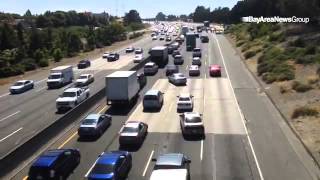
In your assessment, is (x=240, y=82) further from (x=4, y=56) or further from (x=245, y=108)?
(x=4, y=56)

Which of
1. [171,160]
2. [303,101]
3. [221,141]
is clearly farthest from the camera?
[303,101]

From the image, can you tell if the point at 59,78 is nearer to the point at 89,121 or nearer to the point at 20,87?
the point at 20,87

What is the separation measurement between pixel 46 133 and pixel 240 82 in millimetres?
31719

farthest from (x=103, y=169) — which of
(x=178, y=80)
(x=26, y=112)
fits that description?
(x=178, y=80)

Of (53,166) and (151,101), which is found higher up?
(53,166)

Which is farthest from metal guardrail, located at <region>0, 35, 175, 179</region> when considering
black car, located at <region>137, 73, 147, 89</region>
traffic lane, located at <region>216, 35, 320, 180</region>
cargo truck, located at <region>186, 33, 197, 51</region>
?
cargo truck, located at <region>186, 33, 197, 51</region>

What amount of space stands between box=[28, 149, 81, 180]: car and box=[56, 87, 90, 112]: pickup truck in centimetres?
1783

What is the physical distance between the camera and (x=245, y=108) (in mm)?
45469

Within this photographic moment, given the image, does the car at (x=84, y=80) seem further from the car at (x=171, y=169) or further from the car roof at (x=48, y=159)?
the car at (x=171, y=169)

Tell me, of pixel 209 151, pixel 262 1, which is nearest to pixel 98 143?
pixel 209 151

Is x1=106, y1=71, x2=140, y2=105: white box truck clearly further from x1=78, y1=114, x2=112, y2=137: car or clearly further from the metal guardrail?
x1=78, y1=114, x2=112, y2=137: car

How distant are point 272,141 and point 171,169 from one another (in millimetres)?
13303

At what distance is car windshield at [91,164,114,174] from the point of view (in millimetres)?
25470

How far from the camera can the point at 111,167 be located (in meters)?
25.7
